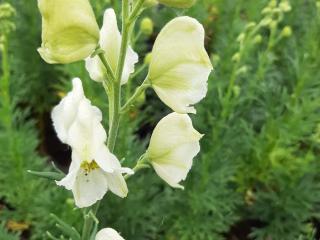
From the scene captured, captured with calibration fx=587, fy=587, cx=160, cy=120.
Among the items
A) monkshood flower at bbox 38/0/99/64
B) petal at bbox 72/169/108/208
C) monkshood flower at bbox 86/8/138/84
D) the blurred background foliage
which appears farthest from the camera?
the blurred background foliage

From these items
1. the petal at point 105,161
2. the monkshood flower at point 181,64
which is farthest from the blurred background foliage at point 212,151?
the petal at point 105,161

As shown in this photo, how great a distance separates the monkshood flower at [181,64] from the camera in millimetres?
1303

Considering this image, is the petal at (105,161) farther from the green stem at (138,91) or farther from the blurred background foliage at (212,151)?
the blurred background foliage at (212,151)

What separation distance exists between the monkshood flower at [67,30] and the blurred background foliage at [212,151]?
98 cm

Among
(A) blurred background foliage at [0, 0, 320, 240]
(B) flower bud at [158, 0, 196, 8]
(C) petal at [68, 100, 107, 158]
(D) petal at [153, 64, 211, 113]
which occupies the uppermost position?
(B) flower bud at [158, 0, 196, 8]

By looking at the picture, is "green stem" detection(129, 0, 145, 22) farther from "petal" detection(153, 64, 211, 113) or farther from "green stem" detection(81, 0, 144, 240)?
"petal" detection(153, 64, 211, 113)

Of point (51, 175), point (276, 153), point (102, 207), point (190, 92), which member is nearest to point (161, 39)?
point (190, 92)

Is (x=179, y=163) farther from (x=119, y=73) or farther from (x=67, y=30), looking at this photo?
(x=67, y=30)

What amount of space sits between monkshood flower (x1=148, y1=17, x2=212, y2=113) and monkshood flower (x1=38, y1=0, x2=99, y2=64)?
0.53ft

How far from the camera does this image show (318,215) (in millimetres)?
2816

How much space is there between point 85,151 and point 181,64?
0.29 meters

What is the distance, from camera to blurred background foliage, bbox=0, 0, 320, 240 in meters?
2.51

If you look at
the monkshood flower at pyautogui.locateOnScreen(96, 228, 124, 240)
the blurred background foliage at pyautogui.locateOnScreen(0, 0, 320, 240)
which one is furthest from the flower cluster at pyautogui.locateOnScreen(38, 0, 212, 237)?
the blurred background foliage at pyautogui.locateOnScreen(0, 0, 320, 240)

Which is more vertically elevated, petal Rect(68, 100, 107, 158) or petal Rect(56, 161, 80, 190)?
petal Rect(68, 100, 107, 158)
